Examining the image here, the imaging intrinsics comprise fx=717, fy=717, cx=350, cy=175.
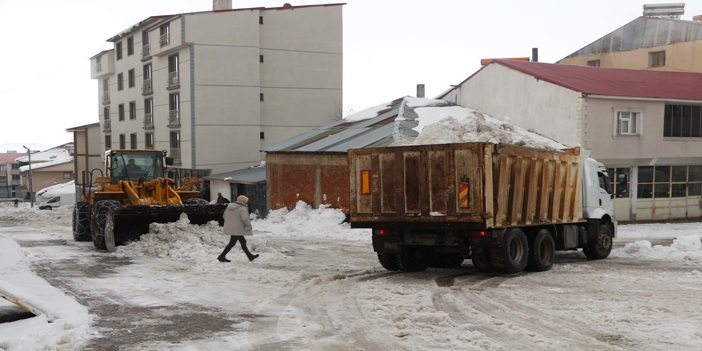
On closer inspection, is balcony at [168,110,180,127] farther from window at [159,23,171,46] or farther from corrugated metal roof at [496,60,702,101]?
corrugated metal roof at [496,60,702,101]

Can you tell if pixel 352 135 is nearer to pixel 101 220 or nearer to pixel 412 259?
pixel 101 220

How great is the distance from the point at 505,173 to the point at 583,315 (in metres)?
3.84

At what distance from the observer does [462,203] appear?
1273cm

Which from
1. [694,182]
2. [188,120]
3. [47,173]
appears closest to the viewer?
[694,182]

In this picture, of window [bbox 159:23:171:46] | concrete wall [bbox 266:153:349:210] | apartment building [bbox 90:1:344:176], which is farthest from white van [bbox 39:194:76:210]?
concrete wall [bbox 266:153:349:210]

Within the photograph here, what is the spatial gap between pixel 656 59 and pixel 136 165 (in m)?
31.8

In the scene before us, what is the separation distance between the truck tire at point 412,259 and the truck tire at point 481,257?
1.27 meters

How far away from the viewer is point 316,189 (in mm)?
30469

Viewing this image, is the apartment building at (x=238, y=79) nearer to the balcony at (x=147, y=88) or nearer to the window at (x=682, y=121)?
the balcony at (x=147, y=88)

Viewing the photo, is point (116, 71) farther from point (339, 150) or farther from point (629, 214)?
point (629, 214)

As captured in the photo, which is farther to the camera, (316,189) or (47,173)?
(47,173)

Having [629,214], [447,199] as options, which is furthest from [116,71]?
[447,199]

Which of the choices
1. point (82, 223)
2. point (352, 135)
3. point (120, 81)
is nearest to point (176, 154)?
point (120, 81)

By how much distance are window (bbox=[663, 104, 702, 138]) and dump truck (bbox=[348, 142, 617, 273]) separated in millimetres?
16780
